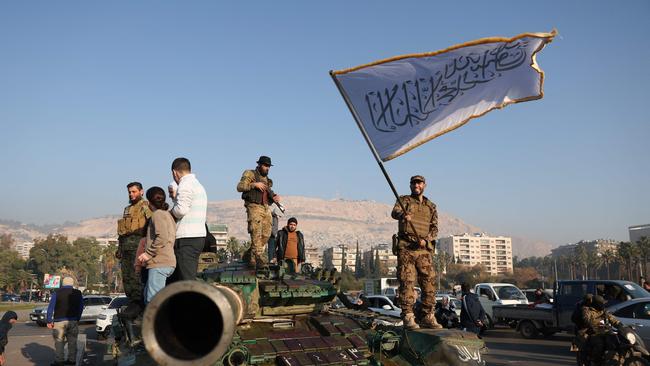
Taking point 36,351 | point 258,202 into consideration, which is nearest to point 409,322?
point 258,202

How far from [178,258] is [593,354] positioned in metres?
6.41

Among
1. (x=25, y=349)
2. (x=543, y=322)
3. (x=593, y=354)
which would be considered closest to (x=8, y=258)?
(x=25, y=349)

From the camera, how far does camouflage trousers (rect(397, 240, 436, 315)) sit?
6855mm

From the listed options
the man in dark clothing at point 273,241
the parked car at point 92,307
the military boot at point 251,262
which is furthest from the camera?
the parked car at point 92,307

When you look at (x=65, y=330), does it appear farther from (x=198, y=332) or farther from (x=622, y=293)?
(x=622, y=293)

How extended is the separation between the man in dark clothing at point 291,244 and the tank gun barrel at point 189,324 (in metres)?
6.67

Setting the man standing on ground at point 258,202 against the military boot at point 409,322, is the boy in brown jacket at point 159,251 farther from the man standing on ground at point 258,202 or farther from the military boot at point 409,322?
the man standing on ground at point 258,202

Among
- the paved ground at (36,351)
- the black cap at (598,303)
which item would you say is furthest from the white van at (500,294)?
the paved ground at (36,351)

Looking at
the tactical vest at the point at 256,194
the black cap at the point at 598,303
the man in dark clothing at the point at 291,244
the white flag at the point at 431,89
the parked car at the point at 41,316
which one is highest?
the white flag at the point at 431,89

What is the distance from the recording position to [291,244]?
32.8 ft

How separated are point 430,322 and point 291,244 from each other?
393 centimetres

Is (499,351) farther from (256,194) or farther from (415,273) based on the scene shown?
(256,194)

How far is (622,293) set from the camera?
15.2 m

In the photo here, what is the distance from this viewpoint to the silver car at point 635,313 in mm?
12562
